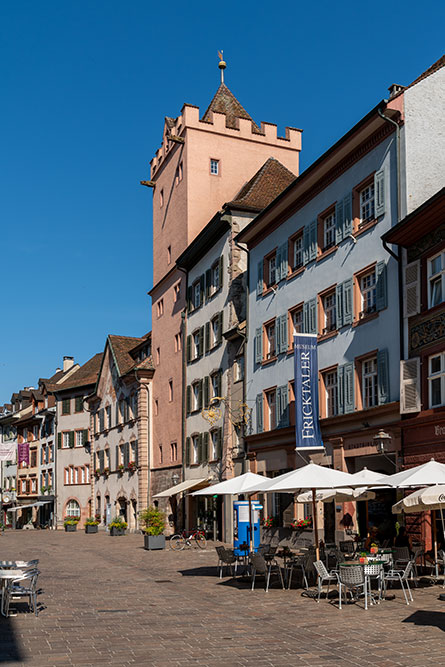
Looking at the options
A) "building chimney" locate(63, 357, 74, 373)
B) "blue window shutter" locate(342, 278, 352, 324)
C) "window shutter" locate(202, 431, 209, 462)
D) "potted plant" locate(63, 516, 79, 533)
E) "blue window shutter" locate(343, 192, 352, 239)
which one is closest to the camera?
"blue window shutter" locate(342, 278, 352, 324)

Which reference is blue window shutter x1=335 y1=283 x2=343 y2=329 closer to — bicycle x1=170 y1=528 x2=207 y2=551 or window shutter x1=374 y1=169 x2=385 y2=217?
window shutter x1=374 y1=169 x2=385 y2=217

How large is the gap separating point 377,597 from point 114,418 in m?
43.3

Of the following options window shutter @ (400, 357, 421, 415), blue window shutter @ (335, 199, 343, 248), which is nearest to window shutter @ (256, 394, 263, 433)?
blue window shutter @ (335, 199, 343, 248)

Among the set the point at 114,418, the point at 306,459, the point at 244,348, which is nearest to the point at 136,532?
the point at 114,418

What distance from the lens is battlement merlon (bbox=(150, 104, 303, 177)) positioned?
43.3 m

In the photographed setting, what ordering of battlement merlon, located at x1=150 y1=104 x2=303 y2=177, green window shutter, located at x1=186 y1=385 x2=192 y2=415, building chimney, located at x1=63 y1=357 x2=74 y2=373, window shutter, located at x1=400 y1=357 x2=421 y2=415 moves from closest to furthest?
window shutter, located at x1=400 y1=357 x2=421 y2=415, green window shutter, located at x1=186 y1=385 x2=192 y2=415, battlement merlon, located at x1=150 y1=104 x2=303 y2=177, building chimney, located at x1=63 y1=357 x2=74 y2=373

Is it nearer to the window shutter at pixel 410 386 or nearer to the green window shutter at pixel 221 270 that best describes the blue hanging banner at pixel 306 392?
the window shutter at pixel 410 386

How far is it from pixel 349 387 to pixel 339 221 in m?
5.49

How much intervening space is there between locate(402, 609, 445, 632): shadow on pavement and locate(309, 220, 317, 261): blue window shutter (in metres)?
15.9

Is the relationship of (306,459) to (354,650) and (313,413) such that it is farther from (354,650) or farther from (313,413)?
(354,650)

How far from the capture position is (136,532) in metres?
49.3

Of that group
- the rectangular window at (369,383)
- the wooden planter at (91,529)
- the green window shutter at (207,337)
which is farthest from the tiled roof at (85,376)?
the rectangular window at (369,383)

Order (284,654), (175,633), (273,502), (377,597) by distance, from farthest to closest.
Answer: (273,502)
(377,597)
(175,633)
(284,654)

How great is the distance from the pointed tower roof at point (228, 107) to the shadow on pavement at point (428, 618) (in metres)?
35.3
